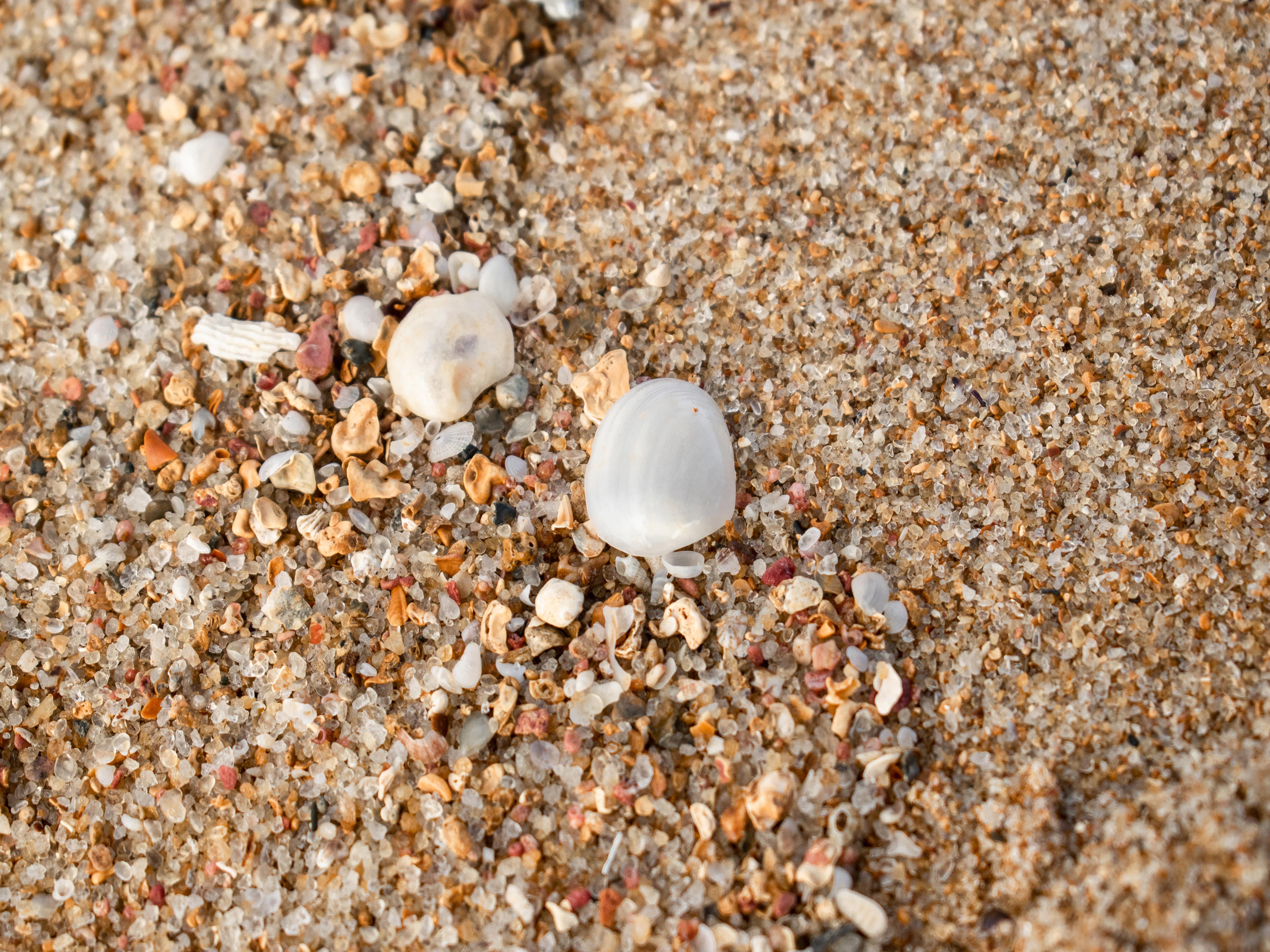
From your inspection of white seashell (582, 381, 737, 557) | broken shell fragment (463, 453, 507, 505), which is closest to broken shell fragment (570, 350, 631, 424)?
white seashell (582, 381, 737, 557)

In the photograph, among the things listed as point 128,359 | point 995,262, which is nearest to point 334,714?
point 128,359

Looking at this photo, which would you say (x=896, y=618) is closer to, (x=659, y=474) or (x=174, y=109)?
(x=659, y=474)

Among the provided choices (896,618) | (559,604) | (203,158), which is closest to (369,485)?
(559,604)

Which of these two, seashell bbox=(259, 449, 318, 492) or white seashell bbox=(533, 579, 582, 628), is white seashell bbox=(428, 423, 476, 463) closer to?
seashell bbox=(259, 449, 318, 492)

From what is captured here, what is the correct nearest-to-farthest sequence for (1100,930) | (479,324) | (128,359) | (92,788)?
(1100,930) → (92,788) → (479,324) → (128,359)

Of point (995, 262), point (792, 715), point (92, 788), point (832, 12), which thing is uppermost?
point (832, 12)

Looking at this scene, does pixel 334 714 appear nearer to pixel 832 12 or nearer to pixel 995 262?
pixel 995 262
